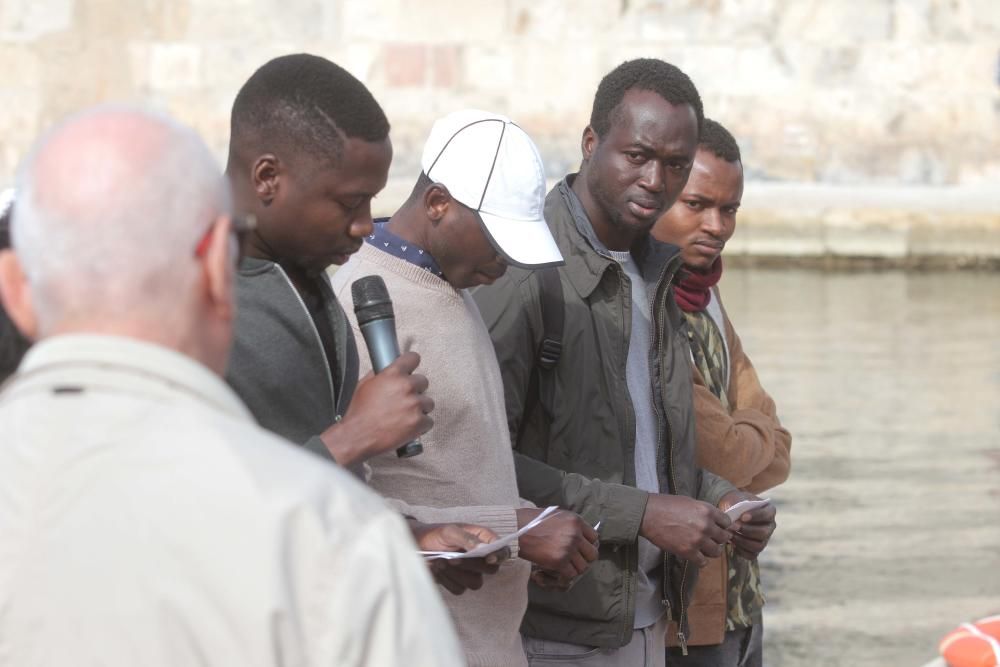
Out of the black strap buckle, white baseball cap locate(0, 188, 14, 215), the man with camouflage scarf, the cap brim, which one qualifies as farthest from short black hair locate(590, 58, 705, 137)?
white baseball cap locate(0, 188, 14, 215)

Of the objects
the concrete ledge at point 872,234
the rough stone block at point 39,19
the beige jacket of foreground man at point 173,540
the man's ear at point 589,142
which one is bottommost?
the concrete ledge at point 872,234

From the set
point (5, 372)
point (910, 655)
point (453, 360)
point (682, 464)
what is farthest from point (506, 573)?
point (910, 655)

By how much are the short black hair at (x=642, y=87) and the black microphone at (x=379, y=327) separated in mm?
1265

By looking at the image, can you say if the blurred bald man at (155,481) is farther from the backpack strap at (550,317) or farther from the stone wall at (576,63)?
the stone wall at (576,63)

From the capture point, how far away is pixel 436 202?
3.14m

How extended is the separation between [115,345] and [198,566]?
214mm

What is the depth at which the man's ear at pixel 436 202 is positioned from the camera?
3.14 metres

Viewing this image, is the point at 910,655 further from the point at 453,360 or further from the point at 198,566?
the point at 198,566

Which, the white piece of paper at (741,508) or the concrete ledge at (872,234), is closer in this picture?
the white piece of paper at (741,508)

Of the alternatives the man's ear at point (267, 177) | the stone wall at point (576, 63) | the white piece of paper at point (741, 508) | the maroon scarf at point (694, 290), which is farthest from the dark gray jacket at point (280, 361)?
the stone wall at point (576, 63)

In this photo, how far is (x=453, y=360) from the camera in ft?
9.84

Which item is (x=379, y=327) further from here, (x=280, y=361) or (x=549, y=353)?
(x=549, y=353)

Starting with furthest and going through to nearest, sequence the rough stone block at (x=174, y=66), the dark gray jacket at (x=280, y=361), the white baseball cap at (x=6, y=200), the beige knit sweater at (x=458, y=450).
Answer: the rough stone block at (x=174, y=66), the beige knit sweater at (x=458, y=450), the white baseball cap at (x=6, y=200), the dark gray jacket at (x=280, y=361)

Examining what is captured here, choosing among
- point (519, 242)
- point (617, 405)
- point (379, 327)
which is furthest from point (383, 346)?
point (617, 405)
